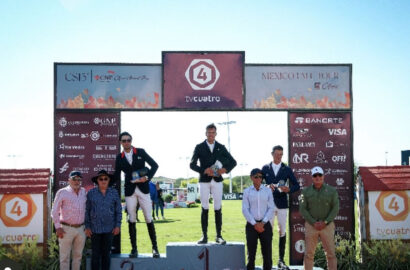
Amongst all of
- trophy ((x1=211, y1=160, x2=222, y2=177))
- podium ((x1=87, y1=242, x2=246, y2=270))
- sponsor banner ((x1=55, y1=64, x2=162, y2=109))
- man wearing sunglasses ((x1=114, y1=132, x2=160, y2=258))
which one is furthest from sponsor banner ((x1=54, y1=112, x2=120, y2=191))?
trophy ((x1=211, y1=160, x2=222, y2=177))

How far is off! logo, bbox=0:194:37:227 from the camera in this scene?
27.4 feet

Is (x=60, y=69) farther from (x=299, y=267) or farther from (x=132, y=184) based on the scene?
(x=299, y=267)

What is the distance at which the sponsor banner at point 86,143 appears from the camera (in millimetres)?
8898

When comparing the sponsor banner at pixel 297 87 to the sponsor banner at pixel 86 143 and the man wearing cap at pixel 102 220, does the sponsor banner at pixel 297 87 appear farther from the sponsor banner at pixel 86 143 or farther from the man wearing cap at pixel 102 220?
the man wearing cap at pixel 102 220

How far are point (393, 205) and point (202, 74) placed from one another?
446 centimetres

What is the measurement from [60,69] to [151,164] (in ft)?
9.52

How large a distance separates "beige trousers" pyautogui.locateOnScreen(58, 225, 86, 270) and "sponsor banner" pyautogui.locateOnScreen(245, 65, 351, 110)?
413 centimetres

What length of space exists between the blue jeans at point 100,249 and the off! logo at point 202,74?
349cm

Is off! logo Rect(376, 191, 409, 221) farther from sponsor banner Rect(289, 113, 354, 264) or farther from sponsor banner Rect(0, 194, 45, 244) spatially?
sponsor banner Rect(0, 194, 45, 244)

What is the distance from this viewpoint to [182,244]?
7887mm

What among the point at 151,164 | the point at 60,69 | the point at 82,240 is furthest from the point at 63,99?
the point at 82,240

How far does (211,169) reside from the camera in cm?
764

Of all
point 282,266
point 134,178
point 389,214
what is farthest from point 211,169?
point 389,214

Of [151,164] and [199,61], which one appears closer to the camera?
[151,164]
